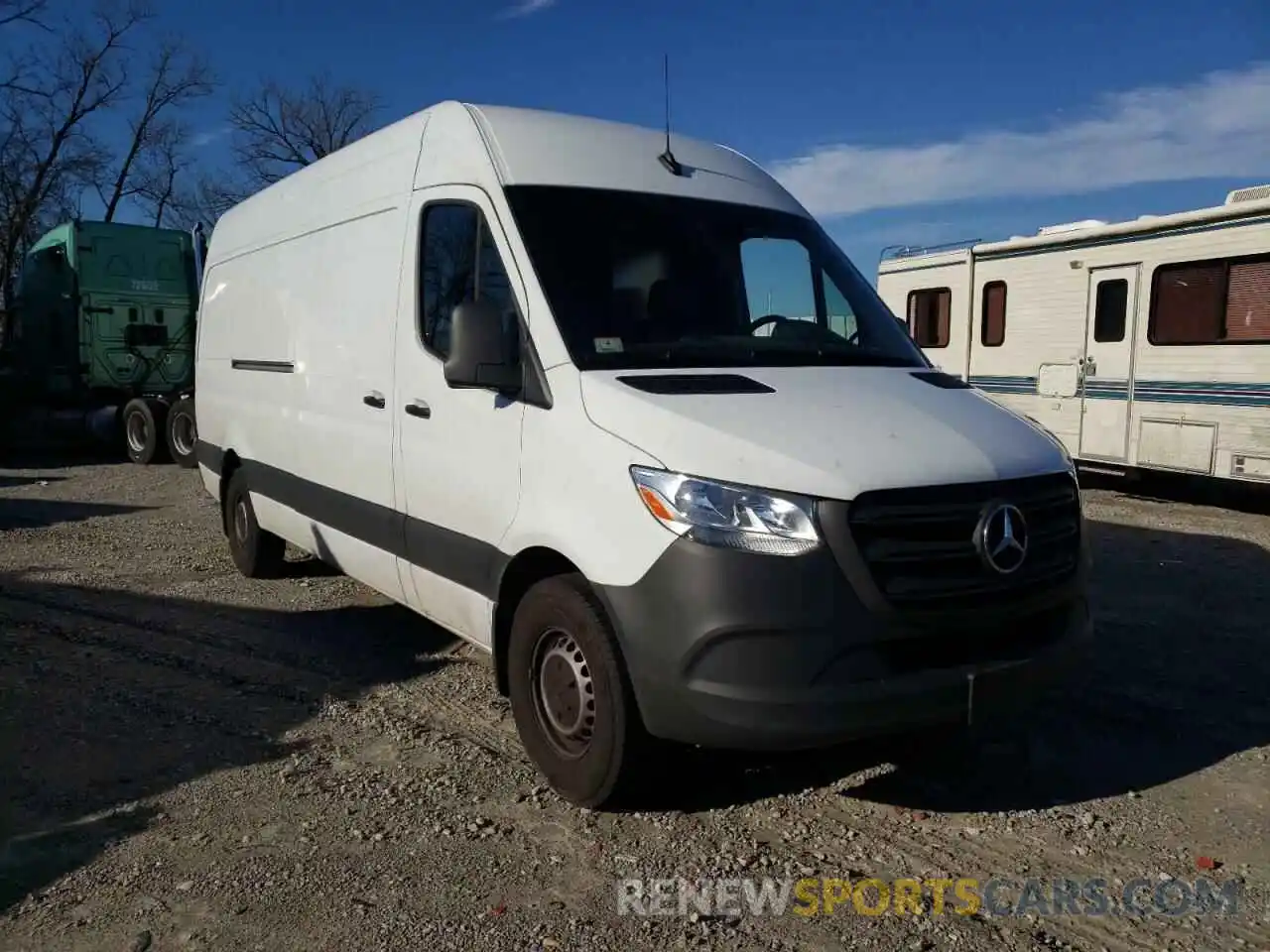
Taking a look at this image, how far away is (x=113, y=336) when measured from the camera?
1570cm

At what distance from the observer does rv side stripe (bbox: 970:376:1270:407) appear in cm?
1027

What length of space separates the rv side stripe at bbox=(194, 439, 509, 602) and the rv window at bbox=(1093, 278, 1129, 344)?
371 inches

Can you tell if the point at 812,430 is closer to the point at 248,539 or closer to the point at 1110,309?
the point at 248,539

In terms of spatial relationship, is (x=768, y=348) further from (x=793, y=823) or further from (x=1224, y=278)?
(x=1224, y=278)

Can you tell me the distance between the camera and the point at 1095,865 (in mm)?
3566

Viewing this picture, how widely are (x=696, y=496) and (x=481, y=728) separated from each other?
1992 mm

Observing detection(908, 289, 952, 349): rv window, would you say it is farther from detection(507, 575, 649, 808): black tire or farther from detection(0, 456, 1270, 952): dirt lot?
detection(507, 575, 649, 808): black tire

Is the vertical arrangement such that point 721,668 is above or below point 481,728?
above

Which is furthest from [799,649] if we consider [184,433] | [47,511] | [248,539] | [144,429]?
[144,429]

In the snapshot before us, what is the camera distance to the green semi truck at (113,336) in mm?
15141

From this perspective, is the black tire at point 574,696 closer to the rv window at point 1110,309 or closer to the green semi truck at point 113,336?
the rv window at point 1110,309

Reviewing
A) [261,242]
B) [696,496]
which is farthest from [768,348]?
[261,242]

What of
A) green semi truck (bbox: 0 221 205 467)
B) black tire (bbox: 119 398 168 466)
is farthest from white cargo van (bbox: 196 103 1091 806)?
green semi truck (bbox: 0 221 205 467)

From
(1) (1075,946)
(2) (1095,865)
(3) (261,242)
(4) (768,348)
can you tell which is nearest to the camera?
(1) (1075,946)
